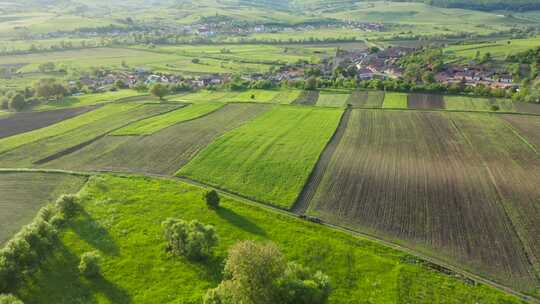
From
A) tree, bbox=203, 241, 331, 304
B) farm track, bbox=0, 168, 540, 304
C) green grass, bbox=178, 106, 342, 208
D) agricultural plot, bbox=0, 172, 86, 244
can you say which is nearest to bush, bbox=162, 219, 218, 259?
tree, bbox=203, 241, 331, 304

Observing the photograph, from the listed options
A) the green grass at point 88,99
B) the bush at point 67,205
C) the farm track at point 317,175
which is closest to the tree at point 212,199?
the farm track at point 317,175

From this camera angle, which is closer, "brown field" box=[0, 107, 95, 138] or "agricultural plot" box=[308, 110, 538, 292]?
"agricultural plot" box=[308, 110, 538, 292]

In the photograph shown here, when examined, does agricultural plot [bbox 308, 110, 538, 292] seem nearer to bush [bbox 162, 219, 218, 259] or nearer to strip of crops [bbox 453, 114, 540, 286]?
strip of crops [bbox 453, 114, 540, 286]

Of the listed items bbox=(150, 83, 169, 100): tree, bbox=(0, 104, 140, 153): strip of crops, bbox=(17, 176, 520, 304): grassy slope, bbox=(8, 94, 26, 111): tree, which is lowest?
bbox=(17, 176, 520, 304): grassy slope

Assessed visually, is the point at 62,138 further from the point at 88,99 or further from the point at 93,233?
the point at 93,233

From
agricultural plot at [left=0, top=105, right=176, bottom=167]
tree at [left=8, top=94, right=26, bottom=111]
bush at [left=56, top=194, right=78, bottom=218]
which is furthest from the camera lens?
tree at [left=8, top=94, right=26, bottom=111]

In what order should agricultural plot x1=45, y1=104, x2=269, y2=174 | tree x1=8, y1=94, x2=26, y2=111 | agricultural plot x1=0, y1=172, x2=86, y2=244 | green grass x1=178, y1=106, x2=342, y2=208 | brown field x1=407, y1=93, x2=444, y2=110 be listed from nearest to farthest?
agricultural plot x1=0, y1=172, x2=86, y2=244 < green grass x1=178, y1=106, x2=342, y2=208 < agricultural plot x1=45, y1=104, x2=269, y2=174 < brown field x1=407, y1=93, x2=444, y2=110 < tree x1=8, y1=94, x2=26, y2=111

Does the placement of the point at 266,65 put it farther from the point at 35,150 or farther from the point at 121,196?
the point at 121,196

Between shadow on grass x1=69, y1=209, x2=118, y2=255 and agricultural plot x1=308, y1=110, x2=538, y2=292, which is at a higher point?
agricultural plot x1=308, y1=110, x2=538, y2=292
